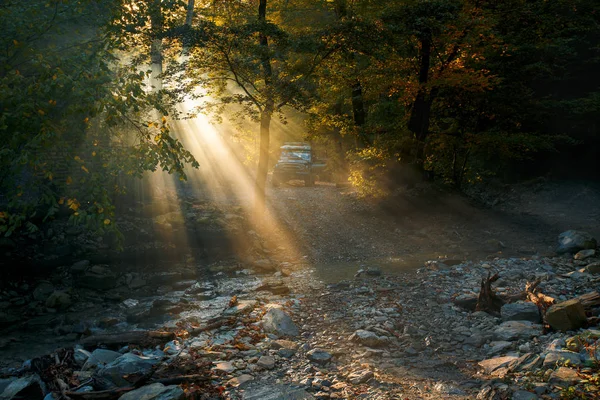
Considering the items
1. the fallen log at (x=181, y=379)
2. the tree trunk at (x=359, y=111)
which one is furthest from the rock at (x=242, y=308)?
the tree trunk at (x=359, y=111)

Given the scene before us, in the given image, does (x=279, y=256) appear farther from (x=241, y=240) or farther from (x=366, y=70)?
(x=366, y=70)

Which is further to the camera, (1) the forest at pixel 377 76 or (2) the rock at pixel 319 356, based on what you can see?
(1) the forest at pixel 377 76

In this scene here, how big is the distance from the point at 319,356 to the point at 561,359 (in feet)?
10.1

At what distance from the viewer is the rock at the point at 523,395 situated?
16.2ft

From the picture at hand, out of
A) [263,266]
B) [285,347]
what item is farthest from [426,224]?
[285,347]

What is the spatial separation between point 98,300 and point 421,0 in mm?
13409

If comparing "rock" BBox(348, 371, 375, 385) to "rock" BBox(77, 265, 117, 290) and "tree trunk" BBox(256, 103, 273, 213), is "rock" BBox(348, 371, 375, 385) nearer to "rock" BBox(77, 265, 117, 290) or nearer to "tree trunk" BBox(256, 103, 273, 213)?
"rock" BBox(77, 265, 117, 290)

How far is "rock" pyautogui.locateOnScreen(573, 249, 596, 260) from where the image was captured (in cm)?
1226

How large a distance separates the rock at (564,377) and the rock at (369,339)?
251 centimetres

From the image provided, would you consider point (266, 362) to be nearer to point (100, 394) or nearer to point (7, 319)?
point (100, 394)

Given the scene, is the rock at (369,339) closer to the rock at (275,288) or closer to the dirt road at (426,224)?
the rock at (275,288)

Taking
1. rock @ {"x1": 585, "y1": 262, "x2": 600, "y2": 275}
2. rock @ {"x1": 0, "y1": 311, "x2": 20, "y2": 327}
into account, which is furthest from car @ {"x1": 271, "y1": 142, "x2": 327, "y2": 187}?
rock @ {"x1": 0, "y1": 311, "x2": 20, "y2": 327}

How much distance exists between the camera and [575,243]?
43.4 feet

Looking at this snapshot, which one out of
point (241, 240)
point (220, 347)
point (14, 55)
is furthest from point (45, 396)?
point (241, 240)
